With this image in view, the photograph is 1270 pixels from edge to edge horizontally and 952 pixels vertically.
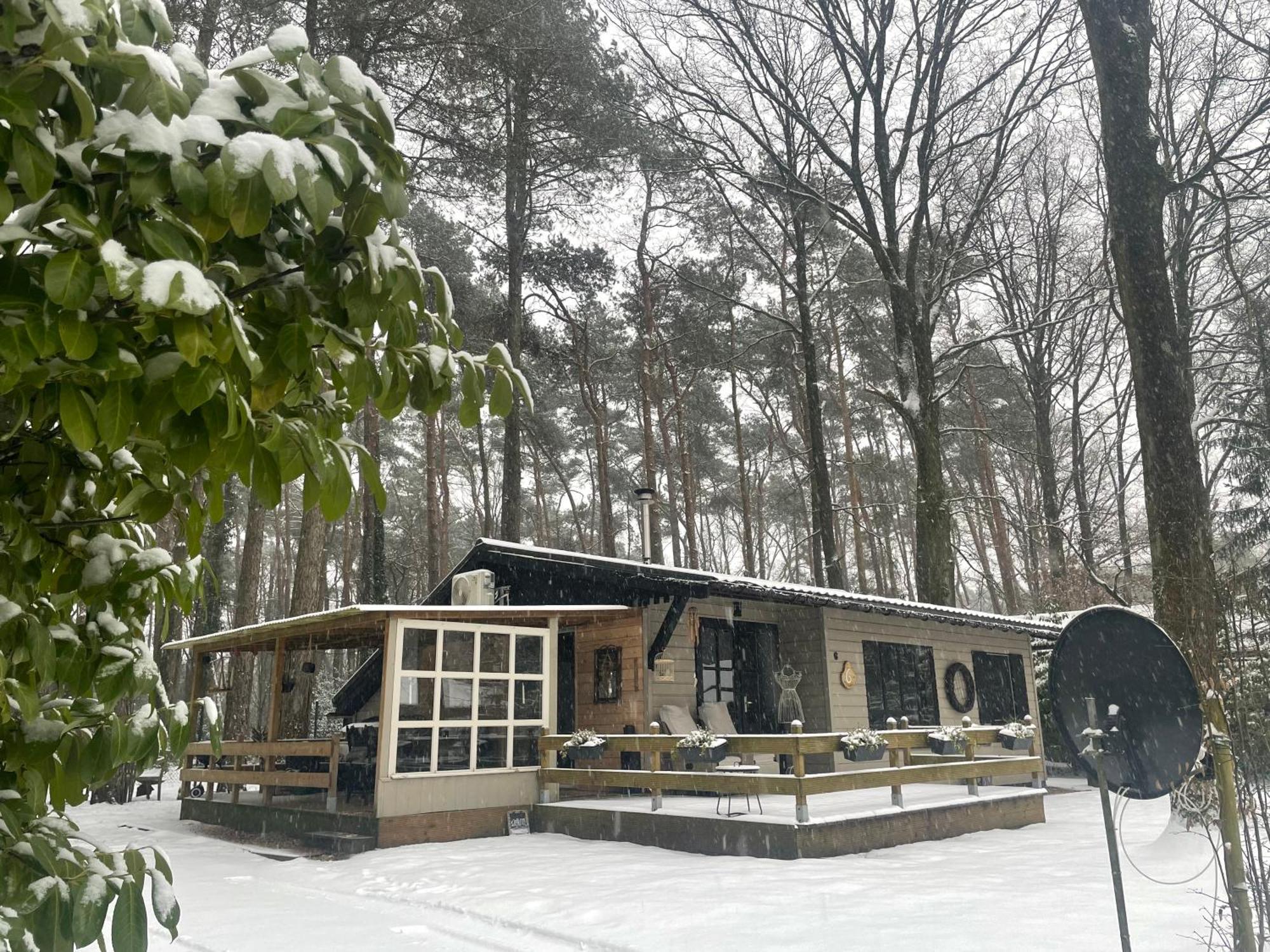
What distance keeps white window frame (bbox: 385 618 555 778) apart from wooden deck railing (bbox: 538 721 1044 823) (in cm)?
43

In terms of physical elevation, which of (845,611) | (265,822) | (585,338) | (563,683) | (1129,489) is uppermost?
(585,338)

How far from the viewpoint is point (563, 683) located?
1162cm

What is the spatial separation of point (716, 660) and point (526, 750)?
2836 mm

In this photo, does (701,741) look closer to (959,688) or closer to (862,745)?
(862,745)

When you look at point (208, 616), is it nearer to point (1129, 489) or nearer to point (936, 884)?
point (936, 884)

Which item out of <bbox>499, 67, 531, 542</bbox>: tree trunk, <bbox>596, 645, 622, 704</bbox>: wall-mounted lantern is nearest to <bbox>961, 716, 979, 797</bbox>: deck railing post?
<bbox>596, 645, 622, 704</bbox>: wall-mounted lantern

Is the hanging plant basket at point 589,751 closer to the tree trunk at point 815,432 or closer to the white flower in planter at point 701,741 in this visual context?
the white flower in planter at point 701,741

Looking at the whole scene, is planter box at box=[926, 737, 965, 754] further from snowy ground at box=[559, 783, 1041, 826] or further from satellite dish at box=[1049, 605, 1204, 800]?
satellite dish at box=[1049, 605, 1204, 800]

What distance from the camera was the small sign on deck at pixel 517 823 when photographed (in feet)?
30.3

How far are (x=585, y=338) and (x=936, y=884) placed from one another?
16.3 meters

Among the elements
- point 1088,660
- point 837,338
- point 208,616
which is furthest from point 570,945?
point 837,338

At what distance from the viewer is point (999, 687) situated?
51.0ft

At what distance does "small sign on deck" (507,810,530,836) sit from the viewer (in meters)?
9.25

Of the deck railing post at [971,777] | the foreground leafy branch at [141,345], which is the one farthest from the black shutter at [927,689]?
the foreground leafy branch at [141,345]
